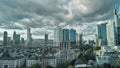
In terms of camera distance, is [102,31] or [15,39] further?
[15,39]

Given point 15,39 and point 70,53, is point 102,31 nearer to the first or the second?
point 70,53

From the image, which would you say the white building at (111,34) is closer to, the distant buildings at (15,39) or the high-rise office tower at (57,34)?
the high-rise office tower at (57,34)

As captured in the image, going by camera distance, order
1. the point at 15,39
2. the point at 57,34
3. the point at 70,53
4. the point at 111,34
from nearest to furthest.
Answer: the point at 70,53, the point at 111,34, the point at 57,34, the point at 15,39

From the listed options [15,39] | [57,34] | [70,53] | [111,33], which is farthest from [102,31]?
[15,39]

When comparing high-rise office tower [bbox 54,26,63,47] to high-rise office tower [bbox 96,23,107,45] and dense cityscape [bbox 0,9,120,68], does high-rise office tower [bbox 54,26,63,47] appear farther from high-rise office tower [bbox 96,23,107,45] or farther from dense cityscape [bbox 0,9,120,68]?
high-rise office tower [bbox 96,23,107,45]

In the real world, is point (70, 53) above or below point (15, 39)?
below

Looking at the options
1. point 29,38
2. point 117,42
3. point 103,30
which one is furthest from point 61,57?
point 29,38

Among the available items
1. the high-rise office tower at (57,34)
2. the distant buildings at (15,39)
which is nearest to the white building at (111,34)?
the high-rise office tower at (57,34)

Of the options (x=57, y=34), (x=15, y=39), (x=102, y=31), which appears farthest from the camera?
(x=15, y=39)

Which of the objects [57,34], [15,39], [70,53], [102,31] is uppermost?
[102,31]

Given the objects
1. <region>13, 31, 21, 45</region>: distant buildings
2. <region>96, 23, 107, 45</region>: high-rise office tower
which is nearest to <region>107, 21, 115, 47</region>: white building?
<region>96, 23, 107, 45</region>: high-rise office tower

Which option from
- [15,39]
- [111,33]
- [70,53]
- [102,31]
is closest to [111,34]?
[111,33]
